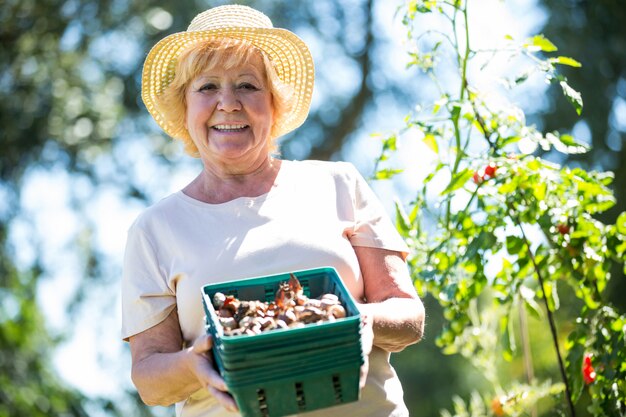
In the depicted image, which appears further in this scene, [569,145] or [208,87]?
[569,145]

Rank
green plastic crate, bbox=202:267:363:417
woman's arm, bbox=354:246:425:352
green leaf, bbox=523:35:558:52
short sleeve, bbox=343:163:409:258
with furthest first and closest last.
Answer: green leaf, bbox=523:35:558:52, short sleeve, bbox=343:163:409:258, woman's arm, bbox=354:246:425:352, green plastic crate, bbox=202:267:363:417

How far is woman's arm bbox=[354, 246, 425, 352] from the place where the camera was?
189 centimetres

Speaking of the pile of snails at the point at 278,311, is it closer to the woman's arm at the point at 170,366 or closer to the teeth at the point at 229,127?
the woman's arm at the point at 170,366

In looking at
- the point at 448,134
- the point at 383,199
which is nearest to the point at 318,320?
the point at 448,134

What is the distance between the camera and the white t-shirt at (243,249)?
1967 mm

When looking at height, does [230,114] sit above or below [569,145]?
above

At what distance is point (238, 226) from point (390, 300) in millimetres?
354

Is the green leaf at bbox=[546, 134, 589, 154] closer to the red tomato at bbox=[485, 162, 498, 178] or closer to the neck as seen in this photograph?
the red tomato at bbox=[485, 162, 498, 178]

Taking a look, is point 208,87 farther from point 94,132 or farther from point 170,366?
point 94,132

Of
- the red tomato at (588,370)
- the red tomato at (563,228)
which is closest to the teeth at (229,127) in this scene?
the red tomato at (563,228)

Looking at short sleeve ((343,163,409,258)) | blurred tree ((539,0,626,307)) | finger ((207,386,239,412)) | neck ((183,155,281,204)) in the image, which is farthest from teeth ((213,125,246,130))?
blurred tree ((539,0,626,307))

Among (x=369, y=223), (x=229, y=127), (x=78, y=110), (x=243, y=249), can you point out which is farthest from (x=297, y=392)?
(x=78, y=110)

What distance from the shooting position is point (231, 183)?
7.08 feet

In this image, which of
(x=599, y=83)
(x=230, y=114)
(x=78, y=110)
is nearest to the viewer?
(x=230, y=114)
